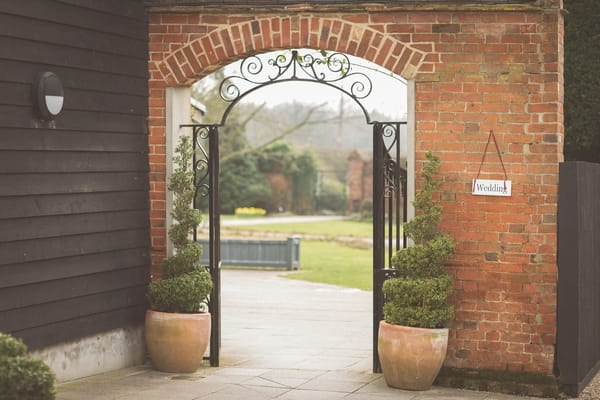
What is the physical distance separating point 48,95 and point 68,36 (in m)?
0.61

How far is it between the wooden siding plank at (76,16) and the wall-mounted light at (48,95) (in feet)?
1.54

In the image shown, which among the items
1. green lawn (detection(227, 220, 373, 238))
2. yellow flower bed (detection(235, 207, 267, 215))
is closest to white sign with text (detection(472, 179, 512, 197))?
green lawn (detection(227, 220, 373, 238))

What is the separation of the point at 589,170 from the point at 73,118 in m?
4.44

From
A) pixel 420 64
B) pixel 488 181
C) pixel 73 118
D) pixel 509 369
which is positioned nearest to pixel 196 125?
pixel 73 118

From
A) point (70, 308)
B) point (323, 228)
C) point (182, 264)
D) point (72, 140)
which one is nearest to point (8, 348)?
point (70, 308)

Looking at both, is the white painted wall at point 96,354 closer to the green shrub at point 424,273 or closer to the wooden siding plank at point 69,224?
the wooden siding plank at point 69,224

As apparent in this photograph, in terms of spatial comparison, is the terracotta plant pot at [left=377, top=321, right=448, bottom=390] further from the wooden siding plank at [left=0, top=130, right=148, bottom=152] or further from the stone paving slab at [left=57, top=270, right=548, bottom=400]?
the wooden siding plank at [left=0, top=130, right=148, bottom=152]

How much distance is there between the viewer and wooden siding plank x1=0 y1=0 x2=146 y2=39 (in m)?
7.30

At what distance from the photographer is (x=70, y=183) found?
25.9 ft

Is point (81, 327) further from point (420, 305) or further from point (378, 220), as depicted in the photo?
point (420, 305)

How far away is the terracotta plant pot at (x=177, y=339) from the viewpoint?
27.7ft

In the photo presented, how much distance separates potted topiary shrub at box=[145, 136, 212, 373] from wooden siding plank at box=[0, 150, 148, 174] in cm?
40

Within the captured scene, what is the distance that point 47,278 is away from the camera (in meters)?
7.61

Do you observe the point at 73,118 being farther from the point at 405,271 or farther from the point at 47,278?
the point at 405,271
